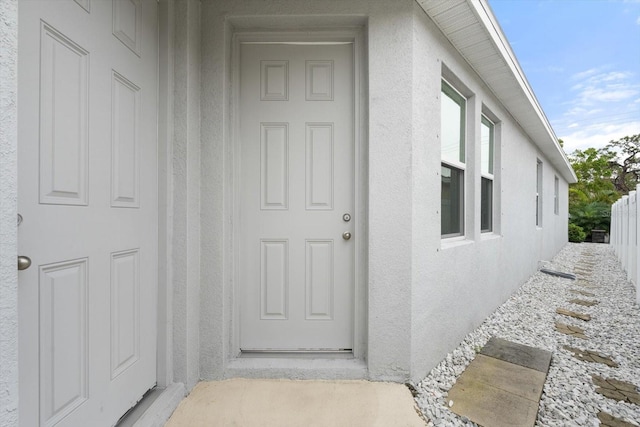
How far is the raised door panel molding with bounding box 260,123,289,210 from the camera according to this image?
2.19 meters

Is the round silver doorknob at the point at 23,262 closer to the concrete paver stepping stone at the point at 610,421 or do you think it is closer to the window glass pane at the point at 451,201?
the window glass pane at the point at 451,201

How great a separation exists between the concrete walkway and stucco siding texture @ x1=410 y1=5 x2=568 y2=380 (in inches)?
15.6

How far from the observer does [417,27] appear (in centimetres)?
209

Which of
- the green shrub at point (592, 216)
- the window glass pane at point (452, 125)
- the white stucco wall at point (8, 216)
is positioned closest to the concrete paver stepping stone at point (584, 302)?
the window glass pane at point (452, 125)

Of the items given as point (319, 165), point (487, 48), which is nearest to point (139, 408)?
point (319, 165)

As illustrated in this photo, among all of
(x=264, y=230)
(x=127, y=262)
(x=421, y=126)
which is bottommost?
(x=127, y=262)

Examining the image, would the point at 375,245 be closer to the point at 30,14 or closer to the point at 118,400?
the point at 118,400

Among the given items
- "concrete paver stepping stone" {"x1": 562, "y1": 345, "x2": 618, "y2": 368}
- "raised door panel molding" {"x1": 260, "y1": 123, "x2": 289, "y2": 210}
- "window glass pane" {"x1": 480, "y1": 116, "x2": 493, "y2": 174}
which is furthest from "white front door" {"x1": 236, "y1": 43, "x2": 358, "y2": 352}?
"window glass pane" {"x1": 480, "y1": 116, "x2": 493, "y2": 174}

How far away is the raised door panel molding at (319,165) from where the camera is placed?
2.19 meters

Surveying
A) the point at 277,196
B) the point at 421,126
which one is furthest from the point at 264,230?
the point at 421,126

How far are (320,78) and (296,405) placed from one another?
238 centimetres

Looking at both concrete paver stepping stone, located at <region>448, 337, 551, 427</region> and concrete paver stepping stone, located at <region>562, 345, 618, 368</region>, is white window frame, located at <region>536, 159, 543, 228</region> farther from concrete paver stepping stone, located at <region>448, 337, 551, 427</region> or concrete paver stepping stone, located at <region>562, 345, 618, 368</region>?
concrete paver stepping stone, located at <region>448, 337, 551, 427</region>

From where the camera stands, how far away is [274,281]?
2201mm

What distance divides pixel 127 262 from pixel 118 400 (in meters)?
0.75
